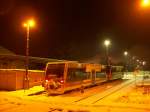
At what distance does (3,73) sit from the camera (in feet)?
118

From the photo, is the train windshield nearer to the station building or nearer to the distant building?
the station building

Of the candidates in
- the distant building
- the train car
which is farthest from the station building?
the train car

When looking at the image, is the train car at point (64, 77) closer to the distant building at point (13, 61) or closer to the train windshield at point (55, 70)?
the train windshield at point (55, 70)

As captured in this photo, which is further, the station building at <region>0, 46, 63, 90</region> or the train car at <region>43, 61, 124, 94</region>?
the station building at <region>0, 46, 63, 90</region>

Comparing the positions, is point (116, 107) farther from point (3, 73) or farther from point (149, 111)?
point (3, 73)

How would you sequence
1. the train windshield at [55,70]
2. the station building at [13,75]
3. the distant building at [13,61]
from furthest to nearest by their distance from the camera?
1. the distant building at [13,61]
2. the station building at [13,75]
3. the train windshield at [55,70]

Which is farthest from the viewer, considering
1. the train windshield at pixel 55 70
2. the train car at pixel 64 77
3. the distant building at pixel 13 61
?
the distant building at pixel 13 61

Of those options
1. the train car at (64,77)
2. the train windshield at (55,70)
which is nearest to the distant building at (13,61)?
the train car at (64,77)

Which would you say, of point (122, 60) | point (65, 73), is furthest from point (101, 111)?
point (122, 60)

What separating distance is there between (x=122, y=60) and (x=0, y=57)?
250 ft

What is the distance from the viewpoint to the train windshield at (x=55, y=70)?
3112cm

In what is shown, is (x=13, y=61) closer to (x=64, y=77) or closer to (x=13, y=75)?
(x=13, y=75)

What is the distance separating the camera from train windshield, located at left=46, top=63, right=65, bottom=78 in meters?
31.1

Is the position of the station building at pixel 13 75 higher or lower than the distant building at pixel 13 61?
lower
